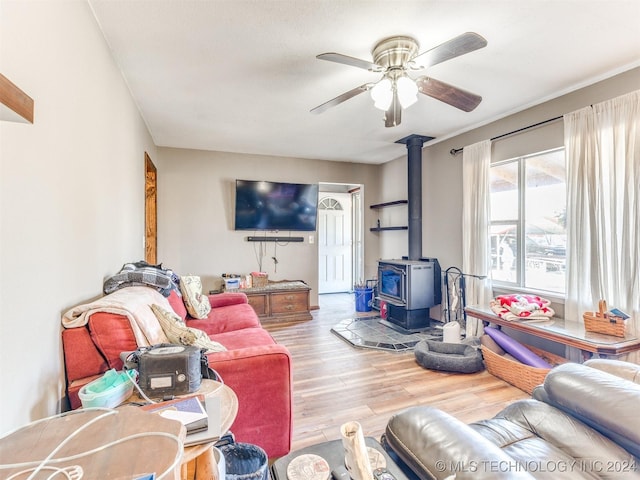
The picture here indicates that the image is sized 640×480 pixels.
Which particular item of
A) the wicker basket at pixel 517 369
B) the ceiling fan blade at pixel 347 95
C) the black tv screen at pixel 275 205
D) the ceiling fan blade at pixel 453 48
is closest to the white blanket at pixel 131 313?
the ceiling fan blade at pixel 347 95

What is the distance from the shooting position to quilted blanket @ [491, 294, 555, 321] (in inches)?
112

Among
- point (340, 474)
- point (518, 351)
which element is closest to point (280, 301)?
point (518, 351)

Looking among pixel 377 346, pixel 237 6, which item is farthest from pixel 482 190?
pixel 237 6

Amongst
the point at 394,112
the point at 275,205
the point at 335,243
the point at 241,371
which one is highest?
the point at 394,112

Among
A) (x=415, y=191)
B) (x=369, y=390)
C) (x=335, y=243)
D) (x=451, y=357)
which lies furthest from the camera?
(x=335, y=243)

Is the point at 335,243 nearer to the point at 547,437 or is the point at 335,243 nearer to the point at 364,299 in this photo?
the point at 364,299

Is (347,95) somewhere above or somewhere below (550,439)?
above

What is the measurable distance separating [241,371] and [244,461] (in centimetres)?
37

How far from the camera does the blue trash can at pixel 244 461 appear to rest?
139 cm

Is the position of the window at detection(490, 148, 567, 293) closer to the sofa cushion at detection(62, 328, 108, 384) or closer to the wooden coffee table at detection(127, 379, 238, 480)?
the wooden coffee table at detection(127, 379, 238, 480)

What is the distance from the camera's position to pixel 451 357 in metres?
2.86

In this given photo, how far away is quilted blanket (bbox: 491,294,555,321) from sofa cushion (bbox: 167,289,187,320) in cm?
285

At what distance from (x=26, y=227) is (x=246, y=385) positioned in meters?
1.11

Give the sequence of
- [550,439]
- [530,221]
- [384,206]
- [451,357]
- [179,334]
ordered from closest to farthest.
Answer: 1. [550,439]
2. [179,334]
3. [451,357]
4. [530,221]
5. [384,206]
